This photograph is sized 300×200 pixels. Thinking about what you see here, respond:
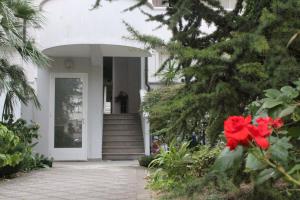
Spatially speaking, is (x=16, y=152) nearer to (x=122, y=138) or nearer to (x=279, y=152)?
(x=122, y=138)

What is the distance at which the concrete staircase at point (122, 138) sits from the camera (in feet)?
46.0

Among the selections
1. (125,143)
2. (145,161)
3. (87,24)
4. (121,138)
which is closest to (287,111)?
(145,161)

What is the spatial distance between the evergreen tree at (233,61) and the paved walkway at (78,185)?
267 cm

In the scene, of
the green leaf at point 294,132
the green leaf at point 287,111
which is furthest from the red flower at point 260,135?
the green leaf at point 294,132

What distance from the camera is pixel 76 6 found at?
41.7 feet

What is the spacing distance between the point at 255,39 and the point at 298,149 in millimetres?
927

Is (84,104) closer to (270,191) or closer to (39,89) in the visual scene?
(39,89)

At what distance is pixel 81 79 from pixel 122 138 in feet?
7.34

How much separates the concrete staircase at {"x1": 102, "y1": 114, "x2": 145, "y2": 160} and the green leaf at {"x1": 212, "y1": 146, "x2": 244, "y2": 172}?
1169 centimetres

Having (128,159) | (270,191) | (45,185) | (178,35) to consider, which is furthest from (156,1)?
(270,191)

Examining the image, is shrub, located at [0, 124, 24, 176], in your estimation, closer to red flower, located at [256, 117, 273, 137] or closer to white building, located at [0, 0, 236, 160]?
white building, located at [0, 0, 236, 160]

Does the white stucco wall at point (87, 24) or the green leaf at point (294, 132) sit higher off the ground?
the white stucco wall at point (87, 24)

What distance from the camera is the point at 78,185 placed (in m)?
8.03

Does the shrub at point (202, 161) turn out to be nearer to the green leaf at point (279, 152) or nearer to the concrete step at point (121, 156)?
the green leaf at point (279, 152)
